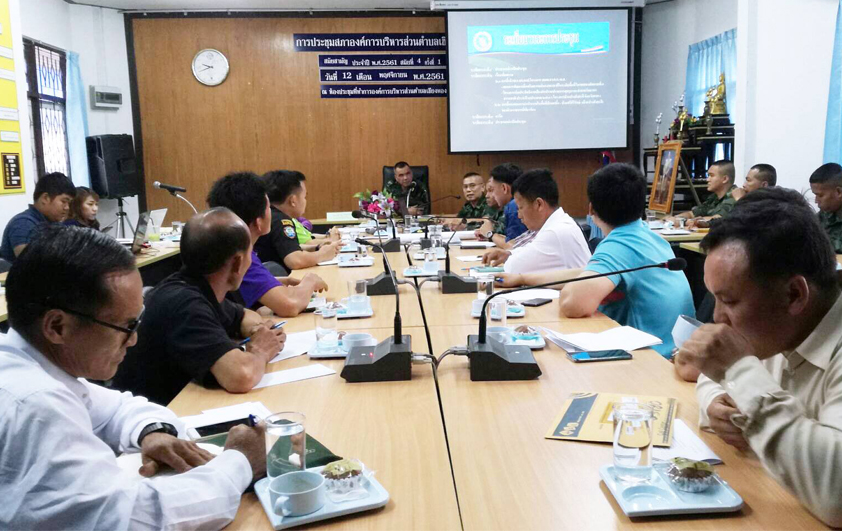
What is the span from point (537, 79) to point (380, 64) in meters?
1.86

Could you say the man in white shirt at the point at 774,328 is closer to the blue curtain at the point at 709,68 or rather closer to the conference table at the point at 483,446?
the conference table at the point at 483,446

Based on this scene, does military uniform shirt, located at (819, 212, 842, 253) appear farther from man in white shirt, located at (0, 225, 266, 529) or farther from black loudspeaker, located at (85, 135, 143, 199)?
black loudspeaker, located at (85, 135, 143, 199)

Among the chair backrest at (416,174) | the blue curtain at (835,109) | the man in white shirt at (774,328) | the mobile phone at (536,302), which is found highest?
the blue curtain at (835,109)

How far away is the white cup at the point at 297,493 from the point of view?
1.06 m

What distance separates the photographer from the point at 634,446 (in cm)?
113

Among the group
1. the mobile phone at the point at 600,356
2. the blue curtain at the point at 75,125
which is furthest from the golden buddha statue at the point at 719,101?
the blue curtain at the point at 75,125

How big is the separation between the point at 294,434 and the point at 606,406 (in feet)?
2.41

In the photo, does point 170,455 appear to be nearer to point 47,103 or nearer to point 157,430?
point 157,430

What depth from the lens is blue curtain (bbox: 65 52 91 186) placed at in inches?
278

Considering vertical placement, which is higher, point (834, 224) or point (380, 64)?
point (380, 64)

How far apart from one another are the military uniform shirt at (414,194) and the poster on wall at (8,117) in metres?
Result: 3.43

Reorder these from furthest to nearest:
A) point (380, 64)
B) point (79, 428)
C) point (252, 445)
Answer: point (380, 64)
point (252, 445)
point (79, 428)

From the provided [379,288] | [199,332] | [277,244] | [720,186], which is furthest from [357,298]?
[720,186]

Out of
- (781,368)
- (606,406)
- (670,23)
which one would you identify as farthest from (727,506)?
(670,23)
